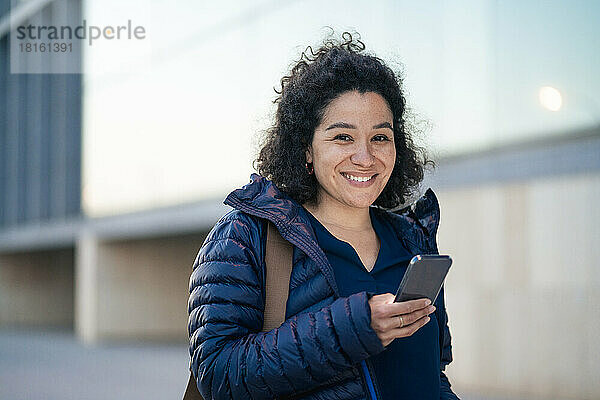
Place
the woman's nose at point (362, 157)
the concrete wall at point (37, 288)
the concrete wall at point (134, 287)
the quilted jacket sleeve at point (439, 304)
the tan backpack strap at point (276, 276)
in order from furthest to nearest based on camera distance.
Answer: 1. the concrete wall at point (37, 288)
2. the concrete wall at point (134, 287)
3. the quilted jacket sleeve at point (439, 304)
4. the woman's nose at point (362, 157)
5. the tan backpack strap at point (276, 276)

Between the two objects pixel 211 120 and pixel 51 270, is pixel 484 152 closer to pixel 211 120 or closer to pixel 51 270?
pixel 211 120

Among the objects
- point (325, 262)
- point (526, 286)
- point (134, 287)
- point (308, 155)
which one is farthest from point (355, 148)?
point (134, 287)

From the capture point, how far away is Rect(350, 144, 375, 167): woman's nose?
238 cm

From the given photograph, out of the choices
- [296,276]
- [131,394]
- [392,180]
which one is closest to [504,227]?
[131,394]

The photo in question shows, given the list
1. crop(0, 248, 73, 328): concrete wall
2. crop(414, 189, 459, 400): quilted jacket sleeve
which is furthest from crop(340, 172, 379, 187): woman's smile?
crop(0, 248, 73, 328): concrete wall

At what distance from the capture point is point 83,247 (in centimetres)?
2105

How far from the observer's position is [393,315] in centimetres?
204

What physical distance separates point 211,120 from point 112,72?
4182 millimetres

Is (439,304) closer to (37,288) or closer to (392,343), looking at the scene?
(392,343)

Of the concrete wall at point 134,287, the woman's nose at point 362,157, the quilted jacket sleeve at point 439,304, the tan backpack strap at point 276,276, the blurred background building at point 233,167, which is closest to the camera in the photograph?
the tan backpack strap at point 276,276

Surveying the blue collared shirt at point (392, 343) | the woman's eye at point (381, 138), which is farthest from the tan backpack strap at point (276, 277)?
the woman's eye at point (381, 138)

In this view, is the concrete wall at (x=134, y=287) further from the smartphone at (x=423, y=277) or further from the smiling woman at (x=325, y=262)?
the smartphone at (x=423, y=277)

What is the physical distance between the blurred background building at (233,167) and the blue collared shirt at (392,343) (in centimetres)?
61

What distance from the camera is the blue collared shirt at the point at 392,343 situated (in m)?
2.29
